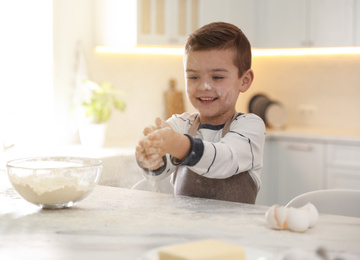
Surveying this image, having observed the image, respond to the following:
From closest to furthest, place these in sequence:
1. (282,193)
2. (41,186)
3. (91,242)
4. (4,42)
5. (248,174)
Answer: (91,242) < (41,186) < (248,174) < (4,42) < (282,193)

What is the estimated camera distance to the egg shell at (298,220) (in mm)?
859

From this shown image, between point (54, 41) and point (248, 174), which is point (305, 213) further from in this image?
point (54, 41)

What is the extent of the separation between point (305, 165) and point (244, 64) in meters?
1.82

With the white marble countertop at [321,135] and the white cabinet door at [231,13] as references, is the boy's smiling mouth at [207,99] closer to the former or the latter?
the white marble countertop at [321,135]

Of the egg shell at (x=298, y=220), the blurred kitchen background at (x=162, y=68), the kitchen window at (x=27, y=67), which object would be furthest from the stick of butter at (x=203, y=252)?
the kitchen window at (x=27, y=67)

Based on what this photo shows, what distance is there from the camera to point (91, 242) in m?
0.82

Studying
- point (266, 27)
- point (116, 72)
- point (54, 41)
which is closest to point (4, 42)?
point (54, 41)

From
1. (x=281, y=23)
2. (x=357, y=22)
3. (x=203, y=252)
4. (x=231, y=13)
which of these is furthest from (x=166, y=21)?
(x=203, y=252)

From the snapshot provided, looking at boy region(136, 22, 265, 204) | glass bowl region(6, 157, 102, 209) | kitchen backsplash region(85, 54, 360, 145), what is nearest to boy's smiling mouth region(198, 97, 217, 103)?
boy region(136, 22, 265, 204)

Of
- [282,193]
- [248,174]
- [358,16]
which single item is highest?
[358,16]

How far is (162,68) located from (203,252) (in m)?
2.81

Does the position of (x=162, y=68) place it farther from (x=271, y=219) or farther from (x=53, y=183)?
(x=271, y=219)

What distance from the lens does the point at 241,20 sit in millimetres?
3455

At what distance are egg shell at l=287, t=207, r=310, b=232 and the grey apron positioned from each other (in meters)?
0.39
